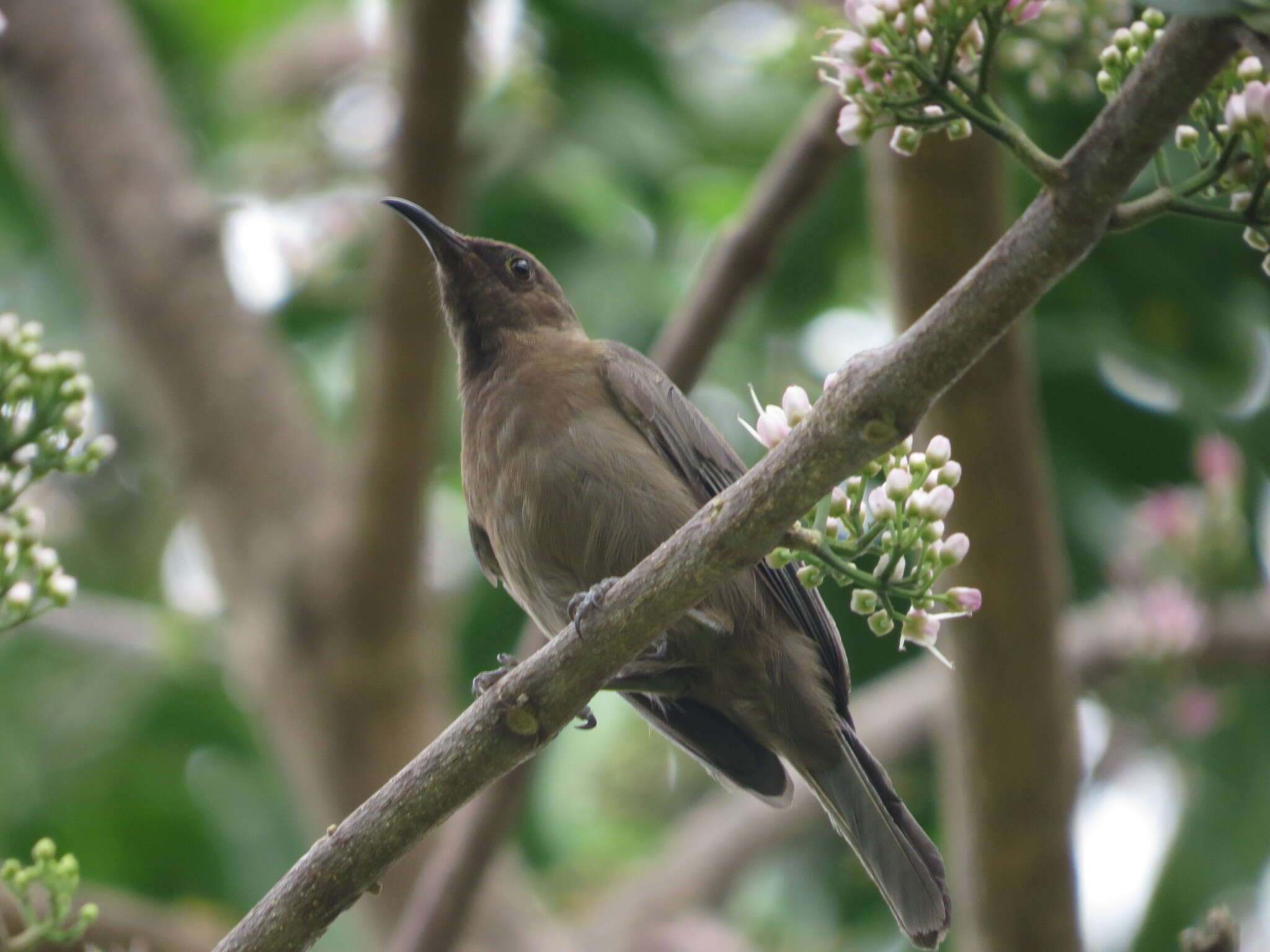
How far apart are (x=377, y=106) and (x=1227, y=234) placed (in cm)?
458

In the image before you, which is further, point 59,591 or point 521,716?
point 59,591

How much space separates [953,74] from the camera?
2115 mm

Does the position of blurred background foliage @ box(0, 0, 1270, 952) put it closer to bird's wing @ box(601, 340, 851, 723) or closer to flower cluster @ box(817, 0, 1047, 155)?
bird's wing @ box(601, 340, 851, 723)

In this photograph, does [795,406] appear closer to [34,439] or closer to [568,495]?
[568,495]

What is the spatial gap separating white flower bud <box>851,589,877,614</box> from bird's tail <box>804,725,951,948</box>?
3.53 feet

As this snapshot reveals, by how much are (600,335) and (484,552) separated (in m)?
1.87

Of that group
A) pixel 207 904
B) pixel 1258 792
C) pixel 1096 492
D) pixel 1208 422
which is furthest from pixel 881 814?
pixel 207 904

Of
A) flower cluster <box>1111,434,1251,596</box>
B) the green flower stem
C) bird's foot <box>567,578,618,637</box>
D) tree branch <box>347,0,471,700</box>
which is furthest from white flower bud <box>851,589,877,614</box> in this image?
flower cluster <box>1111,434,1251,596</box>

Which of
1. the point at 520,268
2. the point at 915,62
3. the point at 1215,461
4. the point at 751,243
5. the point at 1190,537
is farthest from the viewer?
the point at 1190,537

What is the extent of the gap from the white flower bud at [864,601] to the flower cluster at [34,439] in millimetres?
1429

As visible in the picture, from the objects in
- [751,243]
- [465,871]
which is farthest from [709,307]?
[465,871]

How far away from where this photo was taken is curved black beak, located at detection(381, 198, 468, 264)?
386 cm

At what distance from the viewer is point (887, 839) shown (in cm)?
325

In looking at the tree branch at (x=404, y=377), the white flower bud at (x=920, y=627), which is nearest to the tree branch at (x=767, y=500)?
the white flower bud at (x=920, y=627)
